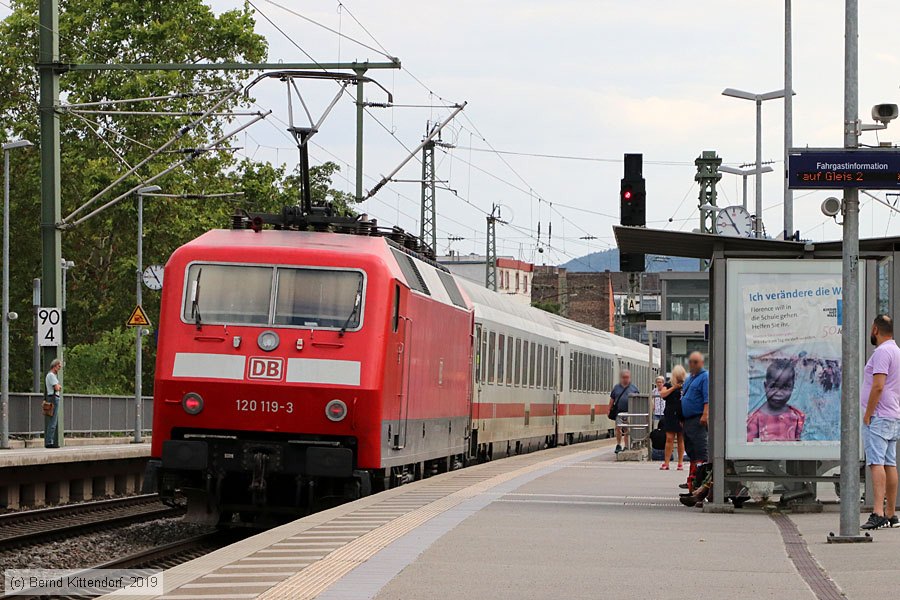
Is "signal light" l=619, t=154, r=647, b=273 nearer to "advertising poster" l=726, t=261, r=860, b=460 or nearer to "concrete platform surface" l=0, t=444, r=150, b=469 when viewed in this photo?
"concrete platform surface" l=0, t=444, r=150, b=469

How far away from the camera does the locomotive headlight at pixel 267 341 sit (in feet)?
56.6

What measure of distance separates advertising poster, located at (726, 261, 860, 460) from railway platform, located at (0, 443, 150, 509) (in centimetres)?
1026

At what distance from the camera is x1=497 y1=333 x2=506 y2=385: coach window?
3097 centimetres

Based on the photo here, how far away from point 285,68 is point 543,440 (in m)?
17.5

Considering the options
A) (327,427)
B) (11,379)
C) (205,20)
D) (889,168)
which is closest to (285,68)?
(327,427)

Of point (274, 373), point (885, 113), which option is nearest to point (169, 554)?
point (274, 373)

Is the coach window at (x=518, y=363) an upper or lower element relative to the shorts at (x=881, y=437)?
upper

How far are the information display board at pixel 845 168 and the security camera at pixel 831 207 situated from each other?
0.40 feet

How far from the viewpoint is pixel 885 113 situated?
14320 mm

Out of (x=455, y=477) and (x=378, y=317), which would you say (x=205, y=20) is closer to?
(x=455, y=477)

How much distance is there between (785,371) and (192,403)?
6135 mm

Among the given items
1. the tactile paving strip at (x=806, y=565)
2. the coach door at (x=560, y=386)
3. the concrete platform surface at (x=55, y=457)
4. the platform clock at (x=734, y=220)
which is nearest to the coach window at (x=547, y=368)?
the coach door at (x=560, y=386)

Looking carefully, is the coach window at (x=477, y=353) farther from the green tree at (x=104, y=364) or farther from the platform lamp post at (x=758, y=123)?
the green tree at (x=104, y=364)

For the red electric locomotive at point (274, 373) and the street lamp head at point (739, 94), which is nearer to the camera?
the red electric locomotive at point (274, 373)
